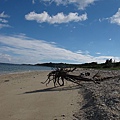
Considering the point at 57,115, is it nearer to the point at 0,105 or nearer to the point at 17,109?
the point at 17,109

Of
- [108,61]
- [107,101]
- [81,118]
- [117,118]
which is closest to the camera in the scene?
[117,118]

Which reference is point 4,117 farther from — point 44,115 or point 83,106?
point 83,106

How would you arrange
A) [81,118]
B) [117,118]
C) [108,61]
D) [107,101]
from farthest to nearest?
[108,61]
[107,101]
[81,118]
[117,118]

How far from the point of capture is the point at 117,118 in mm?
6969

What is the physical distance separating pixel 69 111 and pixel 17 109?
202cm

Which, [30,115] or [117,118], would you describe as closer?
[117,118]

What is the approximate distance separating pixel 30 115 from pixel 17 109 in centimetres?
121

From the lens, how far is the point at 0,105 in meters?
10.4

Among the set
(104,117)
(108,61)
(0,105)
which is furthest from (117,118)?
(108,61)

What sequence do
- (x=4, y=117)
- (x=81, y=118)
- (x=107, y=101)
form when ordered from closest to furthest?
1. (x=81, y=118)
2. (x=4, y=117)
3. (x=107, y=101)

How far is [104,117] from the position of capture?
7.19 m

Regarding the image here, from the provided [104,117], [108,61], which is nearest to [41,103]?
[104,117]

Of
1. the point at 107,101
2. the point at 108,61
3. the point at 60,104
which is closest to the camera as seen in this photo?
the point at 107,101

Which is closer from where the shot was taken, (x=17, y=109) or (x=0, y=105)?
(x=17, y=109)
